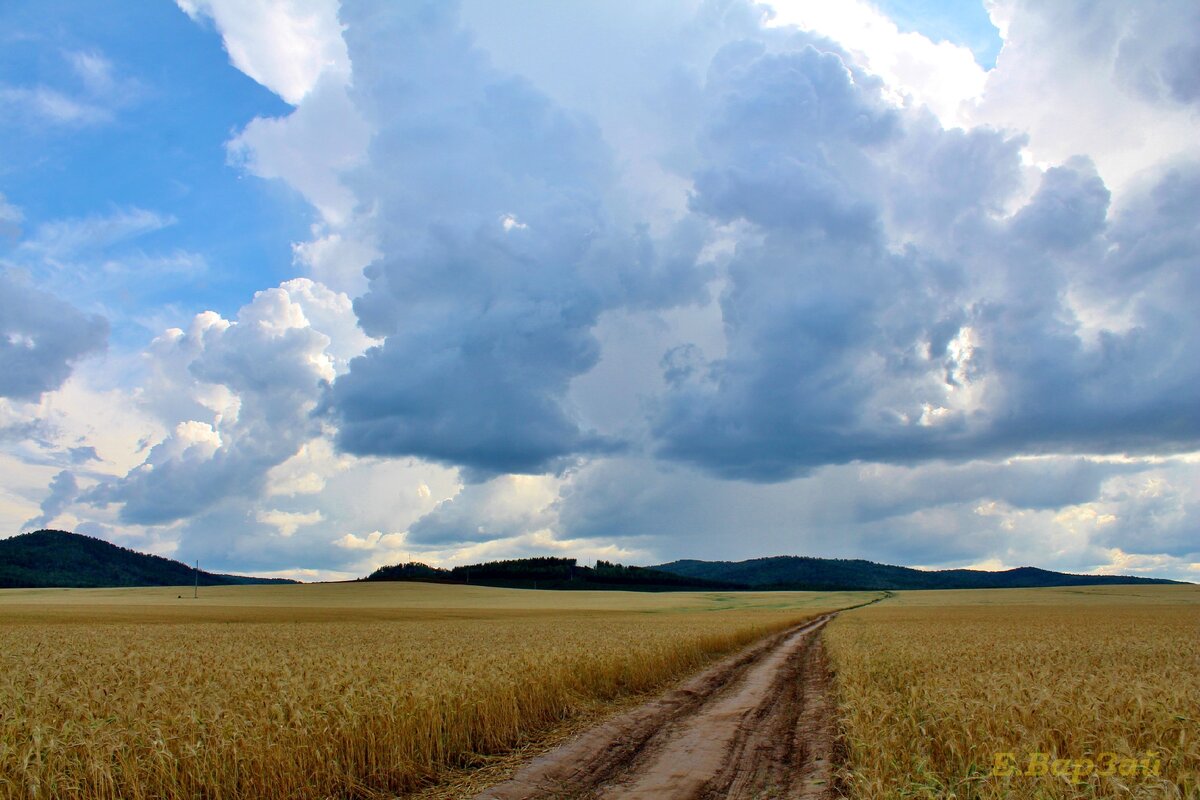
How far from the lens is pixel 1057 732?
8.65 meters

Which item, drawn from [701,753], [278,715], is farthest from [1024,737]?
[278,715]

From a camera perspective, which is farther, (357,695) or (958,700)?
(357,695)

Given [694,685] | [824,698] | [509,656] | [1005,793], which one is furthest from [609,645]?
[1005,793]

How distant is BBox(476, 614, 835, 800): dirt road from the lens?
9.72 meters

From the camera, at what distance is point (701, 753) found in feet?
38.3

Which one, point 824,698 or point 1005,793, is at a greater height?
point 1005,793

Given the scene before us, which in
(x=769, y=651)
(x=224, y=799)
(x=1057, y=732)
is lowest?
(x=769, y=651)

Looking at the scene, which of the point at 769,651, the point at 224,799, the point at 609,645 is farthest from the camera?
the point at 769,651

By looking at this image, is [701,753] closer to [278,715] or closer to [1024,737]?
[1024,737]

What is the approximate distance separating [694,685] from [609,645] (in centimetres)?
396

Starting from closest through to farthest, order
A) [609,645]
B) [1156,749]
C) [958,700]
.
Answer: [1156,749] → [958,700] → [609,645]

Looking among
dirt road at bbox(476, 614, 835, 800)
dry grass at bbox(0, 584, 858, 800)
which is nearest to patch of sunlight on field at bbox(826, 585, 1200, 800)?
dirt road at bbox(476, 614, 835, 800)

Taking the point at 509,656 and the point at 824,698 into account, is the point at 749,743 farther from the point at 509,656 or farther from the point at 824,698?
the point at 509,656

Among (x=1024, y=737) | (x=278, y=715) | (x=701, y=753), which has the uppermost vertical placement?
(x=278, y=715)
